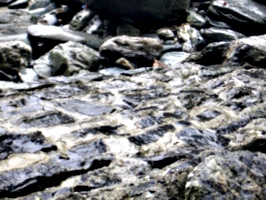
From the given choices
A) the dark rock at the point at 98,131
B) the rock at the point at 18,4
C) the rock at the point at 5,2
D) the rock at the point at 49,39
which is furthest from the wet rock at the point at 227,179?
the rock at the point at 5,2

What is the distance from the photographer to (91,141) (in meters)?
3.53

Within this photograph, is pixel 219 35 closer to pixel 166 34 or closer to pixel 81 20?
pixel 166 34

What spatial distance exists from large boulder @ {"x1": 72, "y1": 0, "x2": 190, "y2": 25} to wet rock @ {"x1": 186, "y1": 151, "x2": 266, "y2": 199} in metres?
8.05

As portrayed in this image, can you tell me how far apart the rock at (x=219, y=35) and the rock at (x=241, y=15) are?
0.40m

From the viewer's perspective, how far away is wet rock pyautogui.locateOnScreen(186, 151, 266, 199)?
8.00 feet

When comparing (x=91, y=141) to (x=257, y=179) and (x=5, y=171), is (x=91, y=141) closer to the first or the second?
(x=5, y=171)

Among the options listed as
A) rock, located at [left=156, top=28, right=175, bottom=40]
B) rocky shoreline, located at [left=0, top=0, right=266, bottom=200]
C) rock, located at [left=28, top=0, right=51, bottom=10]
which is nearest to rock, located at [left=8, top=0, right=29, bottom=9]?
rock, located at [left=28, top=0, right=51, bottom=10]

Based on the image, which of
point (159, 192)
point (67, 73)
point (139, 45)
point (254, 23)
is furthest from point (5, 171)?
point (254, 23)

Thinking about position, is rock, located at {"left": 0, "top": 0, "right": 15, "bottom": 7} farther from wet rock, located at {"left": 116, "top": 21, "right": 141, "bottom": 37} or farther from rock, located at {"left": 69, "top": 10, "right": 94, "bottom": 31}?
wet rock, located at {"left": 116, "top": 21, "right": 141, "bottom": 37}

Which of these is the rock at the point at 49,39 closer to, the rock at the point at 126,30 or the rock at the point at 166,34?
the rock at the point at 126,30

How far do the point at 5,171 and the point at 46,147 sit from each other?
0.47 meters

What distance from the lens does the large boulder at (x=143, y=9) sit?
10.3m

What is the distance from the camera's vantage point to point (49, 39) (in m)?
8.67

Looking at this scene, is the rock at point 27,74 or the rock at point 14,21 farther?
the rock at point 14,21
